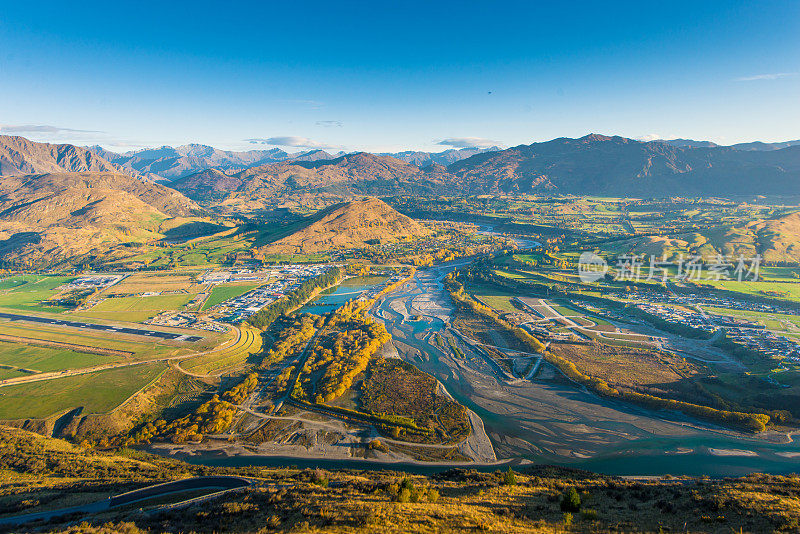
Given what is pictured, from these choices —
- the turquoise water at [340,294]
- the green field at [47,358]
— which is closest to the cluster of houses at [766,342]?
the turquoise water at [340,294]

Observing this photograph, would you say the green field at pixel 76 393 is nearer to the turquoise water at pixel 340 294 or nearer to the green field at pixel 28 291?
the turquoise water at pixel 340 294

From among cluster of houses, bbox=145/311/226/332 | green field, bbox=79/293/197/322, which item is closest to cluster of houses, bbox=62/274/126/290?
green field, bbox=79/293/197/322

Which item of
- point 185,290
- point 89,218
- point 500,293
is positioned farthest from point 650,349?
point 89,218

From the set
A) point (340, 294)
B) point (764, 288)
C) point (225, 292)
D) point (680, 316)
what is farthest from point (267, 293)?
point (764, 288)

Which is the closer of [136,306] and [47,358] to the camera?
[47,358]

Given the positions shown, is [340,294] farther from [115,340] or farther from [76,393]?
[76,393]

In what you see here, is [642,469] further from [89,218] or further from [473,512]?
[89,218]
